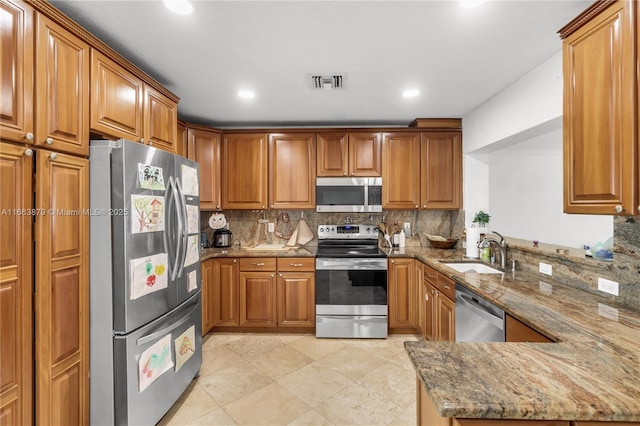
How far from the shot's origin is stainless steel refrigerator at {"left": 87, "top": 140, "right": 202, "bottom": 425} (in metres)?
1.56

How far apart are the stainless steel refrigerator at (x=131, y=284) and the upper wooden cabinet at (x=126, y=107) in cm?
21

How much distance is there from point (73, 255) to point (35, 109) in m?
0.73

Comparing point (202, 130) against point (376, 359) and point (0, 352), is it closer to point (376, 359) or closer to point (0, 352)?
point (0, 352)

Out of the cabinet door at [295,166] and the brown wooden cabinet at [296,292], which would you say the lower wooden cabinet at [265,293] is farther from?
the cabinet door at [295,166]

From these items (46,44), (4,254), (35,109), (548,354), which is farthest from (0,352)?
(548,354)

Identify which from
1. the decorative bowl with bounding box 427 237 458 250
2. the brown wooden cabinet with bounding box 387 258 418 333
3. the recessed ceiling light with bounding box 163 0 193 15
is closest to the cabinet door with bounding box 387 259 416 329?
the brown wooden cabinet with bounding box 387 258 418 333

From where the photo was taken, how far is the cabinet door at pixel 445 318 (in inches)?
87.4

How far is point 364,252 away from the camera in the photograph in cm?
317

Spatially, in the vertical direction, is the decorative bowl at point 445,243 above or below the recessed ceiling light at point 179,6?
below

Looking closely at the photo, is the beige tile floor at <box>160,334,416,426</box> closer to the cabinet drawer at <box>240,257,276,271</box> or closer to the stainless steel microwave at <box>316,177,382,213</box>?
the cabinet drawer at <box>240,257,276,271</box>

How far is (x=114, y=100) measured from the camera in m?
1.73

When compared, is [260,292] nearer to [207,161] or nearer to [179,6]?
[207,161]

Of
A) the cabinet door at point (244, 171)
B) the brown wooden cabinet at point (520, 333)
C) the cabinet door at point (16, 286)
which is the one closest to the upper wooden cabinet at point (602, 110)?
the brown wooden cabinet at point (520, 333)

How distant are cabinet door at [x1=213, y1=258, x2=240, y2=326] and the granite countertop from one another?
2.40m
